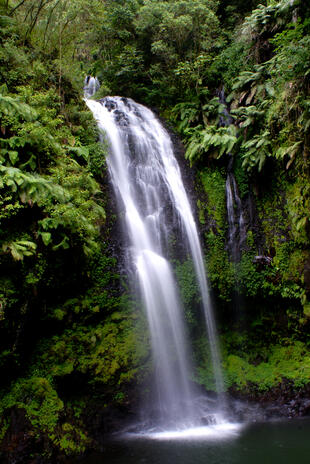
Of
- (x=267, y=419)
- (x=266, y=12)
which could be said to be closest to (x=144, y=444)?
(x=267, y=419)

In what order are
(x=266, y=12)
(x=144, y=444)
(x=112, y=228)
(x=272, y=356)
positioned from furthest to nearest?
(x=266, y=12) < (x=272, y=356) < (x=112, y=228) < (x=144, y=444)

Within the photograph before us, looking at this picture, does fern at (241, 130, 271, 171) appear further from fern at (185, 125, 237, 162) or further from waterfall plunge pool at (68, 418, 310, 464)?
waterfall plunge pool at (68, 418, 310, 464)

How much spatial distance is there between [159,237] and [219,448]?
4.57m

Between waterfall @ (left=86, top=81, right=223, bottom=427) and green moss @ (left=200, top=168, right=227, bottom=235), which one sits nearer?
waterfall @ (left=86, top=81, right=223, bottom=427)

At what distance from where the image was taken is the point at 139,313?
7.08m

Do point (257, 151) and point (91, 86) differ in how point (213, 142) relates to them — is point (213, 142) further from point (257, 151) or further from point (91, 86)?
point (91, 86)

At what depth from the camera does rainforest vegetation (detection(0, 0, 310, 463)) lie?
18.4 ft

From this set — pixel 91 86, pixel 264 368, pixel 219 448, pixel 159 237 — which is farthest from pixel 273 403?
pixel 91 86

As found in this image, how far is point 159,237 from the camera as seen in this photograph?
26.9ft

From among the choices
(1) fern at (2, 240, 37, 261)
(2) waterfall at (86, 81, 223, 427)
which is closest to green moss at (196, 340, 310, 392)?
(2) waterfall at (86, 81, 223, 427)

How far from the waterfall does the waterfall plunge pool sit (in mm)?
787

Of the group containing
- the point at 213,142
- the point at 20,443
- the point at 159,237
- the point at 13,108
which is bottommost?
the point at 20,443

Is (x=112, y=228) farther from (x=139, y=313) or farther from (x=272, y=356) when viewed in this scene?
(x=272, y=356)

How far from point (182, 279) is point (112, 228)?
2111 mm
